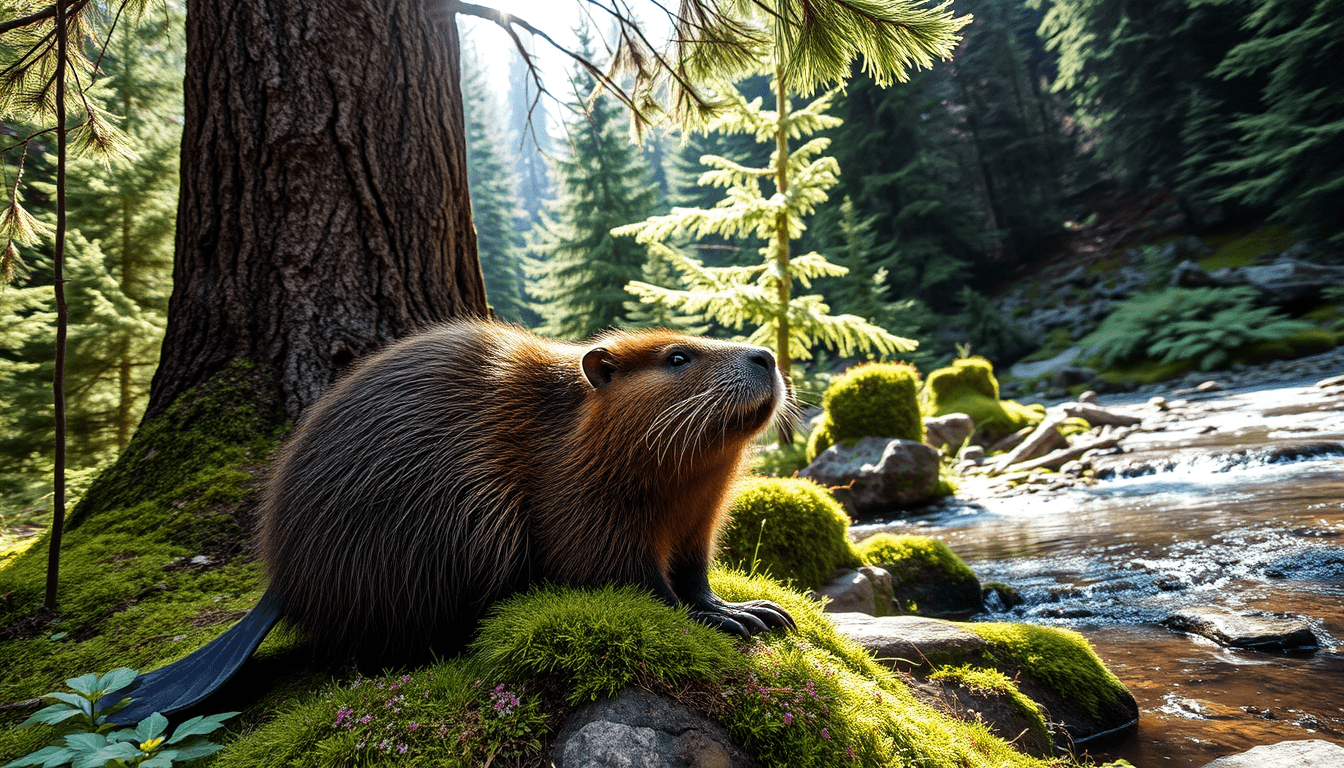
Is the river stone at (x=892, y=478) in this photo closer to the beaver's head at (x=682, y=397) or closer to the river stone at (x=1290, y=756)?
the river stone at (x=1290, y=756)

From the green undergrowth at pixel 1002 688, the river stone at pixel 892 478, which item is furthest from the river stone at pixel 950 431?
the green undergrowth at pixel 1002 688

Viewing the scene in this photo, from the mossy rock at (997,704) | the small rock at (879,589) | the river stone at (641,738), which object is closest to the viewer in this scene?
the river stone at (641,738)

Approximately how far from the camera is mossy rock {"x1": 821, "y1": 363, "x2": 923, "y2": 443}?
1114 cm

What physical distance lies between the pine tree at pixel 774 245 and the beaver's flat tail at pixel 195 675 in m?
9.35

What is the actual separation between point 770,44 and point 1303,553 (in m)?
6.07

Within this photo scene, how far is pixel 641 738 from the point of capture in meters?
1.78

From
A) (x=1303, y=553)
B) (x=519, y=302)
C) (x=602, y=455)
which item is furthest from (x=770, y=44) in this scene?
(x=519, y=302)

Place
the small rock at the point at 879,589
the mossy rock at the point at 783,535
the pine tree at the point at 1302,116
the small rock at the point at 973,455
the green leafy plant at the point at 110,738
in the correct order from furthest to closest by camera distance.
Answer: the pine tree at the point at 1302,116 < the small rock at the point at 973,455 < the small rock at the point at 879,589 < the mossy rock at the point at 783,535 < the green leafy plant at the point at 110,738

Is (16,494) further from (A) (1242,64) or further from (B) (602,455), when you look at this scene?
(A) (1242,64)

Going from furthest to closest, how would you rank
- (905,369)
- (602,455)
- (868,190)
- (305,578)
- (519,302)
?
(519,302), (868,190), (905,369), (602,455), (305,578)

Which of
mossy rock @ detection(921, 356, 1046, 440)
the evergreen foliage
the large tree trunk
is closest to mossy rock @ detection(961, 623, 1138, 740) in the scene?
the large tree trunk

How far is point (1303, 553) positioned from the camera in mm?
5418

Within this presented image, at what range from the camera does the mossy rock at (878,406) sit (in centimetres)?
1114

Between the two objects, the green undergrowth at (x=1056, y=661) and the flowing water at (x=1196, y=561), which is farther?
the green undergrowth at (x=1056, y=661)
